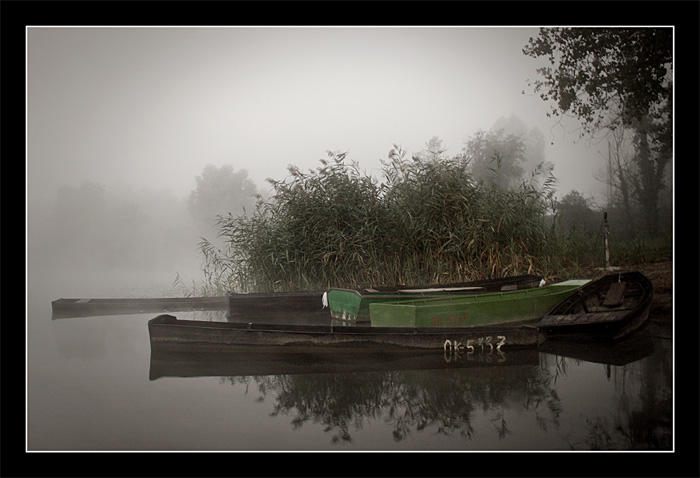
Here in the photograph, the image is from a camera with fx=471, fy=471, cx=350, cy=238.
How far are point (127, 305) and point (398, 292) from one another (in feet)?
12.7

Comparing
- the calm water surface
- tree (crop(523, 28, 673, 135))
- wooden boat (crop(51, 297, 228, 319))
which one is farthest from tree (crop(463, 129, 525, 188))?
wooden boat (crop(51, 297, 228, 319))

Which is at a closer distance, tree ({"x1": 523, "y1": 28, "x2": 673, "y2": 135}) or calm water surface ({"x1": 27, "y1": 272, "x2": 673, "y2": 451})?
calm water surface ({"x1": 27, "y1": 272, "x2": 673, "y2": 451})

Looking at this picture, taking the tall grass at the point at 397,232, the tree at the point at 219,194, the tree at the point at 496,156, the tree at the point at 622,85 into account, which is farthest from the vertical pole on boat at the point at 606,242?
the tree at the point at 219,194

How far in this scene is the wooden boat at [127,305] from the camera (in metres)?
5.96

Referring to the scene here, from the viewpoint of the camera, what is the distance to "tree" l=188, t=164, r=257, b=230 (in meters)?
6.73

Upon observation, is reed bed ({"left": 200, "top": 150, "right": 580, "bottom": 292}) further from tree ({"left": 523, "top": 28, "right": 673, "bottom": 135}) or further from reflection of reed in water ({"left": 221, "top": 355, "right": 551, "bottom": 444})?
reflection of reed in water ({"left": 221, "top": 355, "right": 551, "bottom": 444})

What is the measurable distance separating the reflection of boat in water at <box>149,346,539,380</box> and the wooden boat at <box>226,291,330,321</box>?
1.65 m

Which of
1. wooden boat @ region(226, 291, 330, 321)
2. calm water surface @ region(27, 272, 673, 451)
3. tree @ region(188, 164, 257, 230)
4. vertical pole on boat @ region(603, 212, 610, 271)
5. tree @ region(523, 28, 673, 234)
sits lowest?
calm water surface @ region(27, 272, 673, 451)

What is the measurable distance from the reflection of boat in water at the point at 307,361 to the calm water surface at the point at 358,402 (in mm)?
16

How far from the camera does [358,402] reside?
3.02 m

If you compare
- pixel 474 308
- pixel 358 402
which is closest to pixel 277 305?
pixel 474 308

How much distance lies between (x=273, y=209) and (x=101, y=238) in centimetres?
223

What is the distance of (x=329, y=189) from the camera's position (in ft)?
21.5
